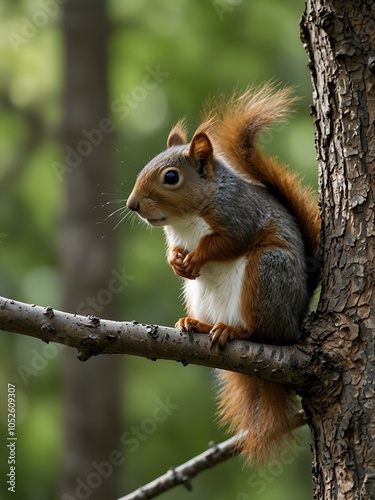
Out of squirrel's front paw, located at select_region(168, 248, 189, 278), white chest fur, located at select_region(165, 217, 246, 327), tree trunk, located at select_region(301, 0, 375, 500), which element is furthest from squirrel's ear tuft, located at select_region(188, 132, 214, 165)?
tree trunk, located at select_region(301, 0, 375, 500)

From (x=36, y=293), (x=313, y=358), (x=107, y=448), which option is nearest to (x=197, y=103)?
(x=36, y=293)

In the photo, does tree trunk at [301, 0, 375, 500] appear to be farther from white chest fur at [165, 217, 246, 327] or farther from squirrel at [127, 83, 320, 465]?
white chest fur at [165, 217, 246, 327]

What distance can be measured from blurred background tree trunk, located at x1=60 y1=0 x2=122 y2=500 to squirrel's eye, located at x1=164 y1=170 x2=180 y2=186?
1892 mm

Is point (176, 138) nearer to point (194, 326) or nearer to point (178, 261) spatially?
point (178, 261)

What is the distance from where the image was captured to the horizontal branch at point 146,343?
6.53 feet

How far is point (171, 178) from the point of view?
2.68 meters

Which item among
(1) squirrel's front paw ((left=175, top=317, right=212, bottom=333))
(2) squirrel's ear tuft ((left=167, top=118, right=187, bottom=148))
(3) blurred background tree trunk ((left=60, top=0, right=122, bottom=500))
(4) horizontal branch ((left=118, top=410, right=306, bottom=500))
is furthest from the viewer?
(3) blurred background tree trunk ((left=60, top=0, right=122, bottom=500))

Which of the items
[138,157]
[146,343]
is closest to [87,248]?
[138,157]

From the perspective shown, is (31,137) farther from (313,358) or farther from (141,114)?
(313,358)

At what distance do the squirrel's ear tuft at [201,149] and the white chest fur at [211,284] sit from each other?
22cm

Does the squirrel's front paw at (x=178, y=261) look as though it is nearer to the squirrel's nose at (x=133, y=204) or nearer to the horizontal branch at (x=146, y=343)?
the squirrel's nose at (x=133, y=204)

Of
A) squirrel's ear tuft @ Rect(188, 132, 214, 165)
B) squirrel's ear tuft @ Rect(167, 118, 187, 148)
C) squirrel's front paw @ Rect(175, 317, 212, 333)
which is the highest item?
squirrel's ear tuft @ Rect(167, 118, 187, 148)

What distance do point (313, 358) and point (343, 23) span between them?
962 millimetres

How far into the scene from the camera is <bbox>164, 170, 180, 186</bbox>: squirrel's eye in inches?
105
